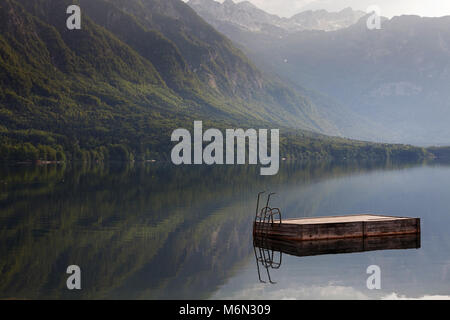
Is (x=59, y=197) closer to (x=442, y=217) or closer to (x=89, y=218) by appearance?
(x=89, y=218)

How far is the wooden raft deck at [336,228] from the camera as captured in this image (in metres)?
34.2

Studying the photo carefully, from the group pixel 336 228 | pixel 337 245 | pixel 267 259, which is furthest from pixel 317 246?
pixel 267 259

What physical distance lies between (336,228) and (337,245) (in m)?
1.10

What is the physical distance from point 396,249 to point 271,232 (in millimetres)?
7685

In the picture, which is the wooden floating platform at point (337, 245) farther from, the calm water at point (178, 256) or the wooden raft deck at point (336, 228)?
the calm water at point (178, 256)

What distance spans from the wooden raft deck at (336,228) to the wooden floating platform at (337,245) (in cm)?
27

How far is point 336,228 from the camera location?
115ft

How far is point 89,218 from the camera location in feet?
156

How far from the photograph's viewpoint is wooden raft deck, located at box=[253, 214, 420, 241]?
34.2 metres

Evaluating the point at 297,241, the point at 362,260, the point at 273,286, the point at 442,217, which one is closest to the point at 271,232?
the point at 297,241
